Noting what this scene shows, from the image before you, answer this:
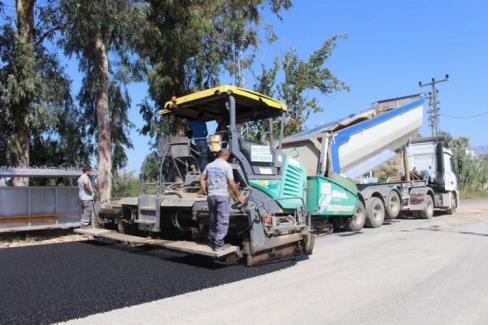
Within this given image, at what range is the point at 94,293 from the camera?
4.85 m

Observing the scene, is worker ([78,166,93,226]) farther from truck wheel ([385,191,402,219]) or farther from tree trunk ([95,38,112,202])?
truck wheel ([385,191,402,219])

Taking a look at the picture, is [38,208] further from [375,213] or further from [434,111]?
[434,111]

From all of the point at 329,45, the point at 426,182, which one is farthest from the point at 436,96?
the point at 426,182

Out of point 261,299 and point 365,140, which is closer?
point 261,299

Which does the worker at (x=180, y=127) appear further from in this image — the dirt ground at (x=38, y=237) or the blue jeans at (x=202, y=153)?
the dirt ground at (x=38, y=237)

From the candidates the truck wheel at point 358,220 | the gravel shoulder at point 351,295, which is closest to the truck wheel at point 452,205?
the truck wheel at point 358,220

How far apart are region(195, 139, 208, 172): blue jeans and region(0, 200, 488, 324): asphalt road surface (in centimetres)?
153

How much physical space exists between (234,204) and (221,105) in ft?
6.14

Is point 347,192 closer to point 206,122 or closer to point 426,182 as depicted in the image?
point 206,122

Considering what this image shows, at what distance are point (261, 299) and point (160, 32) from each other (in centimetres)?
979

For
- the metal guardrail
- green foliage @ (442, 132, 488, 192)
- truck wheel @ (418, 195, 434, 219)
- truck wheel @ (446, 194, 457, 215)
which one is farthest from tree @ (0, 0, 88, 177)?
green foliage @ (442, 132, 488, 192)

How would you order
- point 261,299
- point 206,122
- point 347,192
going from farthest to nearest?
1. point 347,192
2. point 206,122
3. point 261,299

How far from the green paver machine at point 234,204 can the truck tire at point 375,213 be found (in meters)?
3.83

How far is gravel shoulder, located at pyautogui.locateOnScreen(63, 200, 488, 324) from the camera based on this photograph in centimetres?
416
